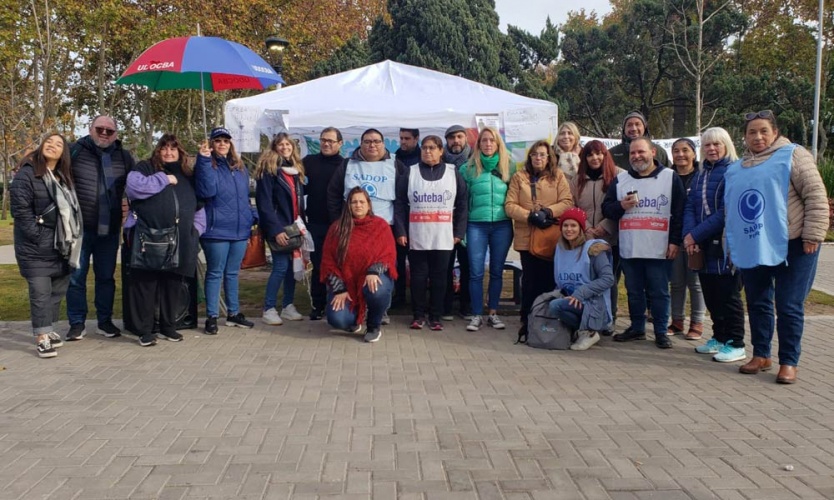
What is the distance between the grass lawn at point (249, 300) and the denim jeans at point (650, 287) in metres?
1.23

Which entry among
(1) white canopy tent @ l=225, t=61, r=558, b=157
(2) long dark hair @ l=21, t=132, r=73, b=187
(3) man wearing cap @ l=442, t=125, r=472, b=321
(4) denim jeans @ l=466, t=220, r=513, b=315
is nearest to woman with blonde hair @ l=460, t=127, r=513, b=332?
(4) denim jeans @ l=466, t=220, r=513, b=315

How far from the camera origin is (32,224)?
Answer: 5.17 metres

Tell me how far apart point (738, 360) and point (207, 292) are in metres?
4.72

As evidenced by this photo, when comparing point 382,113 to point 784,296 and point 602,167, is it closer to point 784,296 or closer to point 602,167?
point 602,167

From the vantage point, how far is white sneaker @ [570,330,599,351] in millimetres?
5578

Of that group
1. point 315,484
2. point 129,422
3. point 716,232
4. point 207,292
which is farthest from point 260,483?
point 716,232

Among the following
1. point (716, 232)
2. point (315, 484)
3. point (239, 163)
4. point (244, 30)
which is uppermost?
point (244, 30)

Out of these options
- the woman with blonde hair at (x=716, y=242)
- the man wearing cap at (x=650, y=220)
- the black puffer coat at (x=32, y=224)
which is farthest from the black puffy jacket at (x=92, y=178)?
the woman with blonde hair at (x=716, y=242)

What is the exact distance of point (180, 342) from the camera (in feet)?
19.1

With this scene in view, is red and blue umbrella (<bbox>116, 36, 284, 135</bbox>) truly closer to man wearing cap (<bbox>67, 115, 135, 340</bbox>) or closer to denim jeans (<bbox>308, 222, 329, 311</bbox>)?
man wearing cap (<bbox>67, 115, 135, 340</bbox>)

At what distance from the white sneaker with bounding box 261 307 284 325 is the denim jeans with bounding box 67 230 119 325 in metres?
1.45

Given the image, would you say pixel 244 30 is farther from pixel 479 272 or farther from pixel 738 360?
pixel 738 360

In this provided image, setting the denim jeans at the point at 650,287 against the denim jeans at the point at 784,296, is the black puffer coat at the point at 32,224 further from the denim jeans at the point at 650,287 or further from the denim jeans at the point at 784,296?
the denim jeans at the point at 784,296

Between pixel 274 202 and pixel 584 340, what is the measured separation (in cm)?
326
